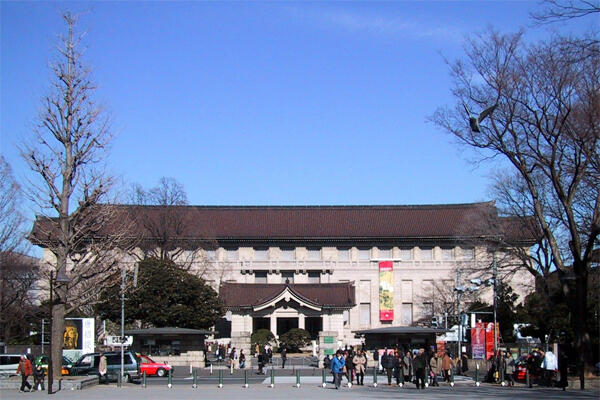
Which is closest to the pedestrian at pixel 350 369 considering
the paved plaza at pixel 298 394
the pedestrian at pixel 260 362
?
the paved plaza at pixel 298 394

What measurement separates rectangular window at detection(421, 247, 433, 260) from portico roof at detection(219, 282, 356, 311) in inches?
626

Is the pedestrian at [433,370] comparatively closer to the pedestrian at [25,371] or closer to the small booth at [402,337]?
the small booth at [402,337]

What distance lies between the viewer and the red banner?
8500 centimetres

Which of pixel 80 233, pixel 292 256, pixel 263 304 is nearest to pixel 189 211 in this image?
pixel 263 304

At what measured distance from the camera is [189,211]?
71.8 metres

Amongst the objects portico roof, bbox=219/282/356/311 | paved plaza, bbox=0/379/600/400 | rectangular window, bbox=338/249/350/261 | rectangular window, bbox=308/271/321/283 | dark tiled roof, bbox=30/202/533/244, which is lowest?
paved plaza, bbox=0/379/600/400

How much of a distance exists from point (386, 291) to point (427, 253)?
24.3ft

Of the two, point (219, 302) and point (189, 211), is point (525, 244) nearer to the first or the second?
point (219, 302)

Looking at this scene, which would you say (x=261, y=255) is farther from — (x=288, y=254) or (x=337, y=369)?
(x=337, y=369)

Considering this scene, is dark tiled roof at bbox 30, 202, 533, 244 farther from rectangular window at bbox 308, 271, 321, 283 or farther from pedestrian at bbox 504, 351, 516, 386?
pedestrian at bbox 504, 351, 516, 386

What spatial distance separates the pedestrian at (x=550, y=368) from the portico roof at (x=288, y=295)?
3728cm

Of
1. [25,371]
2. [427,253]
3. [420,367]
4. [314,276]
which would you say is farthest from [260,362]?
[427,253]

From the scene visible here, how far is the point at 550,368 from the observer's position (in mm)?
32781

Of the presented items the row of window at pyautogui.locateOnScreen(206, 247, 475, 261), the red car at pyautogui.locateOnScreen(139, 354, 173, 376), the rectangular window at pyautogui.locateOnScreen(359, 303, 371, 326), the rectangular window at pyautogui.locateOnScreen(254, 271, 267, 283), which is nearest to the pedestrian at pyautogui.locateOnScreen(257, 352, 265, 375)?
the red car at pyautogui.locateOnScreen(139, 354, 173, 376)
